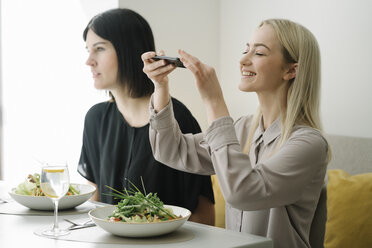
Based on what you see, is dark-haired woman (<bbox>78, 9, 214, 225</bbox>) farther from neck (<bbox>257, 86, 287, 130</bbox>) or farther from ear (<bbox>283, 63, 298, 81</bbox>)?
ear (<bbox>283, 63, 298, 81</bbox>)

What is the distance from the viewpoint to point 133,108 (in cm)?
231

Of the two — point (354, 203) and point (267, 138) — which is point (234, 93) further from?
point (267, 138)

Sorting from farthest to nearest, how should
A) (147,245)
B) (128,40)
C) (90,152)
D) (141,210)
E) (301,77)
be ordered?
(90,152) → (128,40) → (301,77) → (141,210) → (147,245)

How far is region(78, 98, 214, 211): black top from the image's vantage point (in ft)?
7.07

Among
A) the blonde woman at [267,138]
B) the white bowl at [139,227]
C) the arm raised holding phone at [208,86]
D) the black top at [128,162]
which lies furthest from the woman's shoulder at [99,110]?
the white bowl at [139,227]

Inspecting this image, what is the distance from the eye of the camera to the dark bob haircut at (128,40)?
225 centimetres

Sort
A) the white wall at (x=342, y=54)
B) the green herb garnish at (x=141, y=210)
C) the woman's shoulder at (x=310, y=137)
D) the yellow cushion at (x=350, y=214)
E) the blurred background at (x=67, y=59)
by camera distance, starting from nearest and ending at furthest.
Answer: the green herb garnish at (x=141, y=210)
the woman's shoulder at (x=310, y=137)
the yellow cushion at (x=350, y=214)
the white wall at (x=342, y=54)
the blurred background at (x=67, y=59)

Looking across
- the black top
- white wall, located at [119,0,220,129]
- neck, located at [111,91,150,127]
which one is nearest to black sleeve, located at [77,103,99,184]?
the black top

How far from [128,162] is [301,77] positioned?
906mm

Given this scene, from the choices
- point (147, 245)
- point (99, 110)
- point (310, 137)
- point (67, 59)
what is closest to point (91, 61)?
point (99, 110)

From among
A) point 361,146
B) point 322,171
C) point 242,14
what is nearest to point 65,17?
point 242,14

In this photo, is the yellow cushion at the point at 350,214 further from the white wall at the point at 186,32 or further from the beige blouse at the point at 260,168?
the white wall at the point at 186,32

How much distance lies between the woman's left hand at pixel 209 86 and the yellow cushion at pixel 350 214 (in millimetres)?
931

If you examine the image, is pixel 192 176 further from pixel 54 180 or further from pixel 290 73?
pixel 54 180
